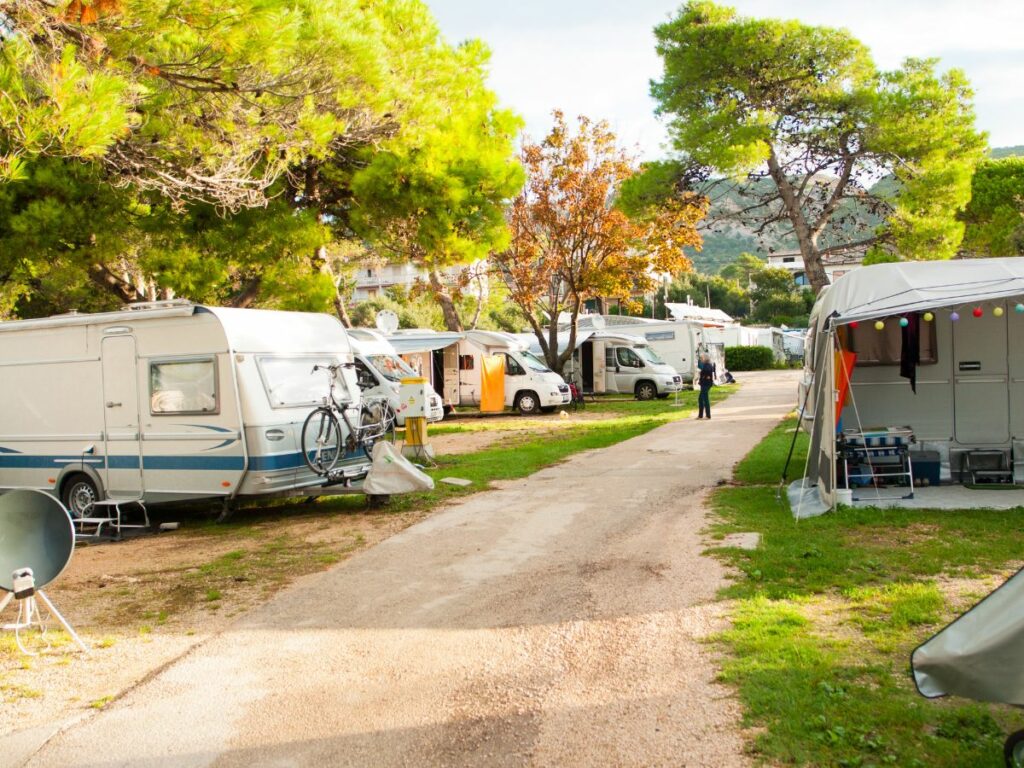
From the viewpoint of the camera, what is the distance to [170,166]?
9094 millimetres

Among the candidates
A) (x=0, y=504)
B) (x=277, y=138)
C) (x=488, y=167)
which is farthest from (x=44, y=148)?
(x=488, y=167)

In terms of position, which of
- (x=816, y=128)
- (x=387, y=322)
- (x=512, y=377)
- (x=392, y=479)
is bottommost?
(x=392, y=479)

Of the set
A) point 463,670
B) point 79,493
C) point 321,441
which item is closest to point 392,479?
point 321,441

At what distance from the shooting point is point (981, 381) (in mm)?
9734

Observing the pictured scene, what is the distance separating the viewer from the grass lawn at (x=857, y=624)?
3.62 meters

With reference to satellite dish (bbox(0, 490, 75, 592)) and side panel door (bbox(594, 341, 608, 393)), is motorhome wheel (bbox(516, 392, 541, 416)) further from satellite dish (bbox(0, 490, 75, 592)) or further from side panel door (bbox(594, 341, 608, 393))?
satellite dish (bbox(0, 490, 75, 592))

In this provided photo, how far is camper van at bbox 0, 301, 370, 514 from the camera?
30.2 ft

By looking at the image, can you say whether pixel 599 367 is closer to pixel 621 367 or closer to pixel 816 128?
Answer: pixel 621 367

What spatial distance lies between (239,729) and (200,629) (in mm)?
1811

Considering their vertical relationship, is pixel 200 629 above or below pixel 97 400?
below

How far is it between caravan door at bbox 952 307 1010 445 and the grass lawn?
1882 mm

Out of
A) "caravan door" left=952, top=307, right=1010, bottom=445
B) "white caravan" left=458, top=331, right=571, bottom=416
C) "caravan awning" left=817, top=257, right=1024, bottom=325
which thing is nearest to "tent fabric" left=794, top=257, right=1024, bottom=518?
"caravan awning" left=817, top=257, right=1024, bottom=325

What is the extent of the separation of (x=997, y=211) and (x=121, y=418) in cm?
2348

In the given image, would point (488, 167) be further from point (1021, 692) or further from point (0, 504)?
point (1021, 692)
